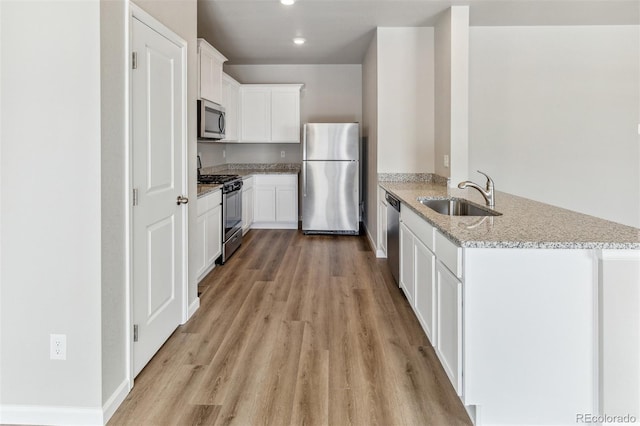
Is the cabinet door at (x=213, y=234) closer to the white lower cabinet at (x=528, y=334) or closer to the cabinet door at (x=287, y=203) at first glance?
the cabinet door at (x=287, y=203)

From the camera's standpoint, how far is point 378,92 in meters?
4.72

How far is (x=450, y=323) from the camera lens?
189 cm

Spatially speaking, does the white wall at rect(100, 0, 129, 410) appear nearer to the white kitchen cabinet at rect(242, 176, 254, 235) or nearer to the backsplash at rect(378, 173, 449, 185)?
the backsplash at rect(378, 173, 449, 185)

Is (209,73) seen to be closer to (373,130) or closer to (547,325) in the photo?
(373,130)

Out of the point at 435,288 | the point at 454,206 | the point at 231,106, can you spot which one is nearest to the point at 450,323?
the point at 435,288

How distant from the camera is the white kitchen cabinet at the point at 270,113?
6531mm

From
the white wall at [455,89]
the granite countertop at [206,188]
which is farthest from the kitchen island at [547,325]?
the granite countertop at [206,188]

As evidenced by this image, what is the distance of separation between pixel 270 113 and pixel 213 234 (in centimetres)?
309

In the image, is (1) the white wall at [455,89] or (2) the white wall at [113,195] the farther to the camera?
(1) the white wall at [455,89]

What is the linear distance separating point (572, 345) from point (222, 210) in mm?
3432

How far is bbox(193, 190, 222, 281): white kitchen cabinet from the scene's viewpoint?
3.63m

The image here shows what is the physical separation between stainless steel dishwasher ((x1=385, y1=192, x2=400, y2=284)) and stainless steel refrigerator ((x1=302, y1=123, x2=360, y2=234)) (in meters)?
2.12
